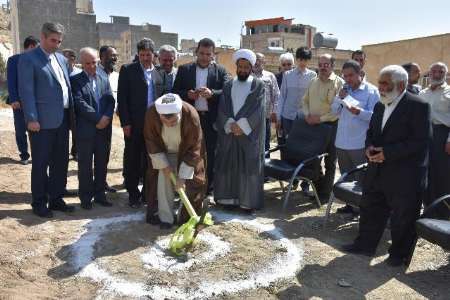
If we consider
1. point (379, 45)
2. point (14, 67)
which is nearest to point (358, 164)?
point (14, 67)

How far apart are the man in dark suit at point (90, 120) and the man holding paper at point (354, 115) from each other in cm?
280

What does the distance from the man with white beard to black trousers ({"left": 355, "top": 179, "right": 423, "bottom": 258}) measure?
124 centimetres

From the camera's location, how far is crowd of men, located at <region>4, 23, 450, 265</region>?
4.23m

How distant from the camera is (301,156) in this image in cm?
630

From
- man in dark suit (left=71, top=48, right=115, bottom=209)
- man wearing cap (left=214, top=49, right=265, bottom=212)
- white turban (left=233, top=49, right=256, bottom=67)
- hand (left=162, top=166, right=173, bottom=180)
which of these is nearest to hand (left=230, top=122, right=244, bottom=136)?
man wearing cap (left=214, top=49, right=265, bottom=212)

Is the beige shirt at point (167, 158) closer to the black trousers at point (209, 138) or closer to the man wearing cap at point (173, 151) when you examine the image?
the man wearing cap at point (173, 151)

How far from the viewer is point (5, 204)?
5773 mm

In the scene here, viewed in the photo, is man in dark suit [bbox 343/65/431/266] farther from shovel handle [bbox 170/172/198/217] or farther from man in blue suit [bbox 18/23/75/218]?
man in blue suit [bbox 18/23/75/218]

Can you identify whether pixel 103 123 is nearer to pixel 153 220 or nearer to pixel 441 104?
pixel 153 220

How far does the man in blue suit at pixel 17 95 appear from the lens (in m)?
6.91

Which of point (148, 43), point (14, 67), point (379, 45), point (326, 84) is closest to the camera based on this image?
point (148, 43)

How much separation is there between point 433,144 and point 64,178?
14.4 feet

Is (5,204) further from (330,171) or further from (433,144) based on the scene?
(433,144)

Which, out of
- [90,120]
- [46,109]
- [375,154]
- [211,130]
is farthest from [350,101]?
[46,109]
